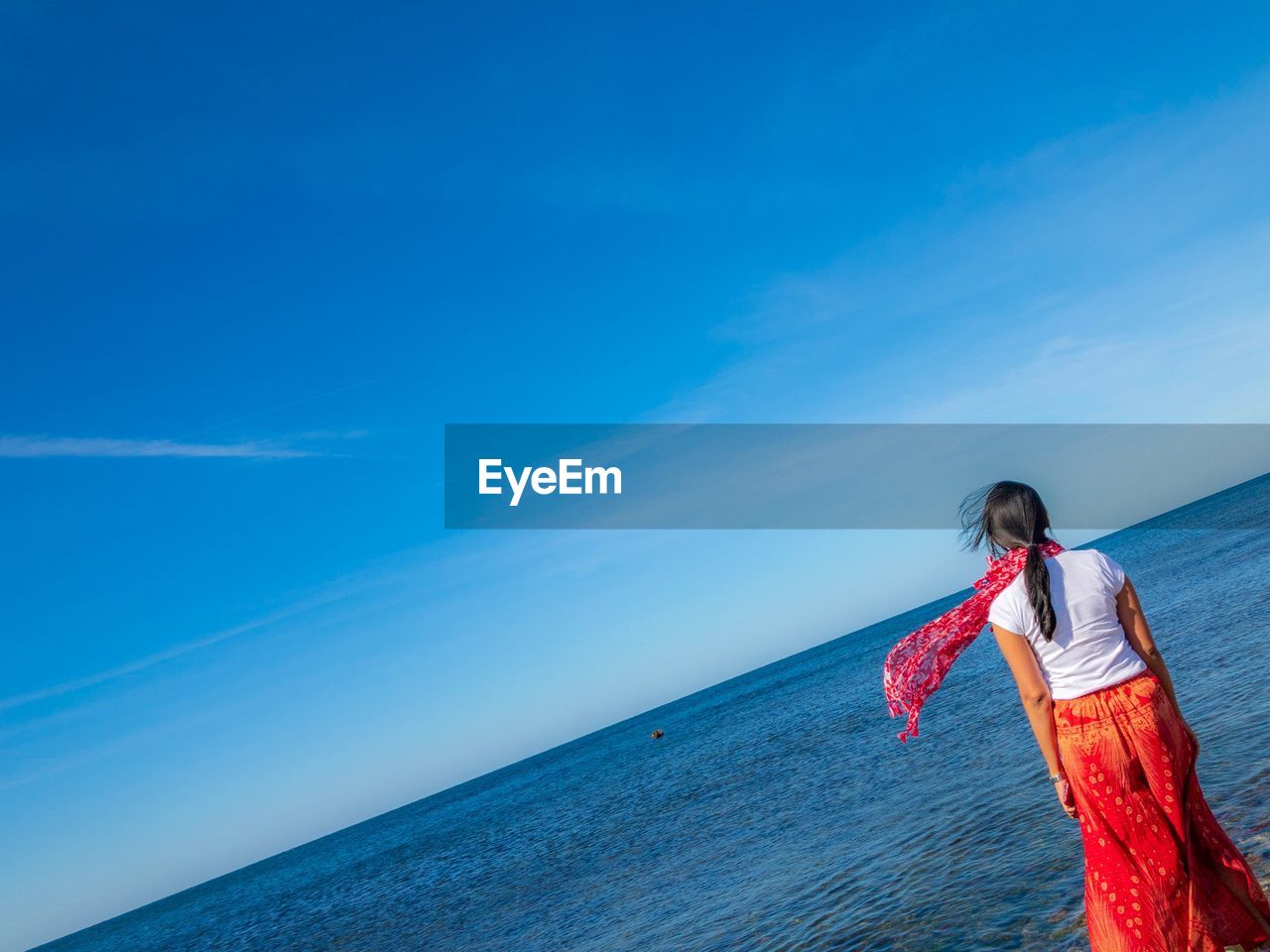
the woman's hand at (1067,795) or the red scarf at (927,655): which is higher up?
the red scarf at (927,655)

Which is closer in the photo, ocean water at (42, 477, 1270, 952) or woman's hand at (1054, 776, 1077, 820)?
woman's hand at (1054, 776, 1077, 820)

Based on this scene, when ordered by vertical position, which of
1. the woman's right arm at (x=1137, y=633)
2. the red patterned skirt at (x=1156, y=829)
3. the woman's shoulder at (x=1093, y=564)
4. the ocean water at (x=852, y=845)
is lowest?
the ocean water at (x=852, y=845)

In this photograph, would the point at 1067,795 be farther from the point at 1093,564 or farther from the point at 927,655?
the point at 1093,564

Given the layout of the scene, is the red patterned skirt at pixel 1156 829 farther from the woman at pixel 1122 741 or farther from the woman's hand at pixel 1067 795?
the woman's hand at pixel 1067 795

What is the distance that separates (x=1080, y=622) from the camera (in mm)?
4566

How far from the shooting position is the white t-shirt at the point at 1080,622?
4.57m

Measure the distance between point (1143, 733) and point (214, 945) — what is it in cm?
5067

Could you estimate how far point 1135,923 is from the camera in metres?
4.67

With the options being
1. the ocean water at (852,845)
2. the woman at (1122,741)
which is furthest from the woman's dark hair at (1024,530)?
the ocean water at (852,845)

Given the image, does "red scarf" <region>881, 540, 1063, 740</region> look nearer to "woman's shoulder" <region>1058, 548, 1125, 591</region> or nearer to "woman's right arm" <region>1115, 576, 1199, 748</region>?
"woman's shoulder" <region>1058, 548, 1125, 591</region>

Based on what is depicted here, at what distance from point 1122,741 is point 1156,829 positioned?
0.50 m

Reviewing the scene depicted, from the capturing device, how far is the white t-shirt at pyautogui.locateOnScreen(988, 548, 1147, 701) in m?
4.57

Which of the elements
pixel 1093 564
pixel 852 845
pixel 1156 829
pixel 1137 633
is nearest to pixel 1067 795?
pixel 1156 829

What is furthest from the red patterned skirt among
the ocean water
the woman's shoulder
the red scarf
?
the ocean water
